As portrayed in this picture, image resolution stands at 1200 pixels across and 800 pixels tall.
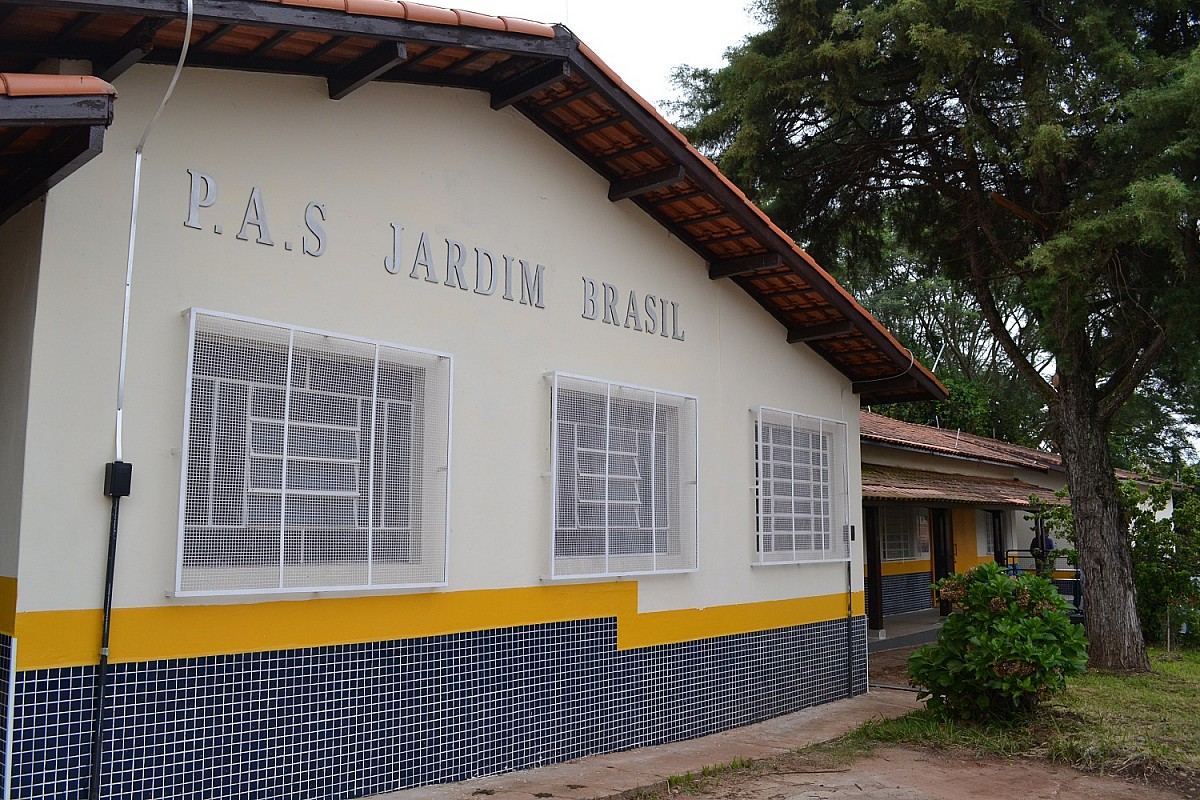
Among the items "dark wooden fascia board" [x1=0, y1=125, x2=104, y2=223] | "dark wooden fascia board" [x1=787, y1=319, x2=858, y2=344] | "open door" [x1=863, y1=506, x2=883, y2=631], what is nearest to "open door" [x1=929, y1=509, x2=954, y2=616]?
"open door" [x1=863, y1=506, x2=883, y2=631]

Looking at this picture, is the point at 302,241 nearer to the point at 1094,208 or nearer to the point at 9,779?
the point at 9,779

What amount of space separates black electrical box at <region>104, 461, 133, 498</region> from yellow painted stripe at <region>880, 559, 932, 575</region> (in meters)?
15.3

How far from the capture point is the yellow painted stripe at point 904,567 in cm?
1839

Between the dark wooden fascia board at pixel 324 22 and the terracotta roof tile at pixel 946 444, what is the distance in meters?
8.56

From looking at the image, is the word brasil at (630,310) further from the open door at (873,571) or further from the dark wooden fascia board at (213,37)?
the open door at (873,571)

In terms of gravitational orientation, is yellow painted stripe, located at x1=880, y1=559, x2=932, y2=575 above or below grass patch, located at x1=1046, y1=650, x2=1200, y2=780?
above

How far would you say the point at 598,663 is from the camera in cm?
756

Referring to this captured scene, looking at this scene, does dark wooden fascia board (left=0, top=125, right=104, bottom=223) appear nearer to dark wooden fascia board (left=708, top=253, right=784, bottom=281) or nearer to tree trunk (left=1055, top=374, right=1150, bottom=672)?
dark wooden fascia board (left=708, top=253, right=784, bottom=281)

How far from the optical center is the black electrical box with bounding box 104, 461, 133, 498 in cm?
504

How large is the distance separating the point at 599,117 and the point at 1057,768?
587 centimetres

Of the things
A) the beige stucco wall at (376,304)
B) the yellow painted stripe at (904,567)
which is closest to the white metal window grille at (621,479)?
the beige stucco wall at (376,304)

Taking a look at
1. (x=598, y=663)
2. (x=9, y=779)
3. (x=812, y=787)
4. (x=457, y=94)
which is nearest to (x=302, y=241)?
(x=457, y=94)

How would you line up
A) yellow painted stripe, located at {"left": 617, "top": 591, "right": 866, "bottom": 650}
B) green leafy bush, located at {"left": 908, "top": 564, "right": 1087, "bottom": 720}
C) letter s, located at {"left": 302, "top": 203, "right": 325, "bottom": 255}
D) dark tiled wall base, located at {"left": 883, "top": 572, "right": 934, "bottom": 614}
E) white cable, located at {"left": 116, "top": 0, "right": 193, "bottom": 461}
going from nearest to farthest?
1. white cable, located at {"left": 116, "top": 0, "right": 193, "bottom": 461}
2. letter s, located at {"left": 302, "top": 203, "right": 325, "bottom": 255}
3. yellow painted stripe, located at {"left": 617, "top": 591, "right": 866, "bottom": 650}
4. green leafy bush, located at {"left": 908, "top": 564, "right": 1087, "bottom": 720}
5. dark tiled wall base, located at {"left": 883, "top": 572, "right": 934, "bottom": 614}

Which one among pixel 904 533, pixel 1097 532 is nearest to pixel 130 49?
pixel 1097 532
